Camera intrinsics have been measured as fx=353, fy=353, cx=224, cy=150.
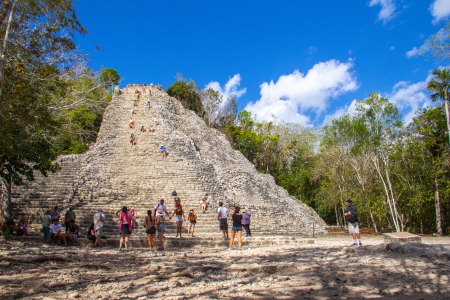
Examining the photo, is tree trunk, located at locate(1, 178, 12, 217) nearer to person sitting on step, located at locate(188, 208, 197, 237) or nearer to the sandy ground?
person sitting on step, located at locate(188, 208, 197, 237)

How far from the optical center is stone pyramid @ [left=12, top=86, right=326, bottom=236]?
14094mm

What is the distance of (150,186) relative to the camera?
1583cm

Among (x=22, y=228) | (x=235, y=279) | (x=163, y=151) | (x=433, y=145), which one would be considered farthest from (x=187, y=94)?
(x=235, y=279)

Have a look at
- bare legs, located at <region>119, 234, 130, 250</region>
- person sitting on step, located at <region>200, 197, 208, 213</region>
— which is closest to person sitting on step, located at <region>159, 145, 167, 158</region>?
person sitting on step, located at <region>200, 197, 208, 213</region>

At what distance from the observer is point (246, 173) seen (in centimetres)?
2014

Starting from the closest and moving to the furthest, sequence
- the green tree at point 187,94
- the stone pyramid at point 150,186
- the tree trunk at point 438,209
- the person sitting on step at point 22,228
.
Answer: the person sitting on step at point 22,228, the stone pyramid at point 150,186, the tree trunk at point 438,209, the green tree at point 187,94

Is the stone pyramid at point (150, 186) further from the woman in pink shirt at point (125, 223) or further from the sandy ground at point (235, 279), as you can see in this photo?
the sandy ground at point (235, 279)

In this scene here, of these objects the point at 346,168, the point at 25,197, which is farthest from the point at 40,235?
the point at 346,168

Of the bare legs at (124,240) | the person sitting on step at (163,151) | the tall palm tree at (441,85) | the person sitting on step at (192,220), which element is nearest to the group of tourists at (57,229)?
the bare legs at (124,240)

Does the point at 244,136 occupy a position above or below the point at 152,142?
above

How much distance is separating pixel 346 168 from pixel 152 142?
14654mm

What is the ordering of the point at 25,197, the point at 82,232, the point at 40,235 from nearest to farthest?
the point at 40,235 → the point at 82,232 → the point at 25,197

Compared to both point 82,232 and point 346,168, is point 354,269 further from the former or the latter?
point 346,168

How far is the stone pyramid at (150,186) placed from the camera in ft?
46.2
